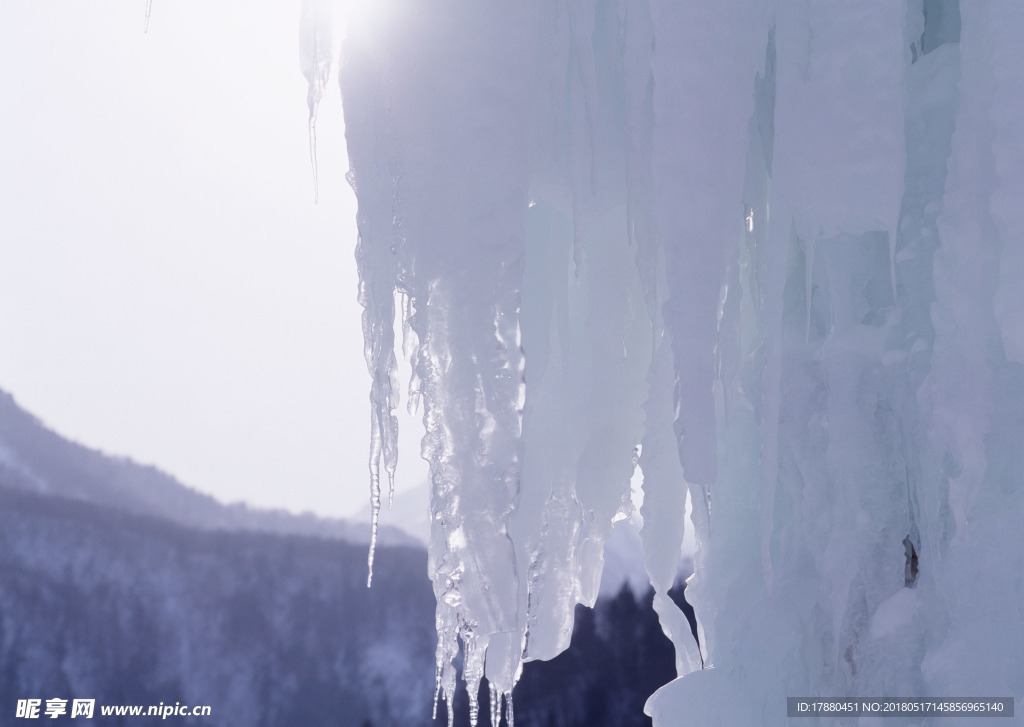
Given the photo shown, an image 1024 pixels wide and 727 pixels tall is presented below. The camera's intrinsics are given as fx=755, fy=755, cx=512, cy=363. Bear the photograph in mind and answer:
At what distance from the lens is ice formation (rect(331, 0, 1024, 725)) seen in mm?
1032

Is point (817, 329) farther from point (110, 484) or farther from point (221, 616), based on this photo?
point (110, 484)

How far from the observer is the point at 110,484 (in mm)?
7930

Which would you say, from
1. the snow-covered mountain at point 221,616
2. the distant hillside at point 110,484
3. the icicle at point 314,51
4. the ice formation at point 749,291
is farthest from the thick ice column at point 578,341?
the distant hillside at point 110,484

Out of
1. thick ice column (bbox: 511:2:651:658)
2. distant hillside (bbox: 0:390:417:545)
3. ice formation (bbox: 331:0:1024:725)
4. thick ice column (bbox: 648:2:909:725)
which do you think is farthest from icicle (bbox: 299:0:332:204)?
distant hillside (bbox: 0:390:417:545)

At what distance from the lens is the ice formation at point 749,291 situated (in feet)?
→ 3.39

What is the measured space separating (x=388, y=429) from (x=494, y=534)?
1.05 ft

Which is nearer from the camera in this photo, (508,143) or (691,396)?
(691,396)

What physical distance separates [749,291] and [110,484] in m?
8.01

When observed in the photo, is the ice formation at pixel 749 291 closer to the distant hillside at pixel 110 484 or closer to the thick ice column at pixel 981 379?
the thick ice column at pixel 981 379

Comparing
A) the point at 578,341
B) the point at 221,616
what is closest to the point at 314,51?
the point at 578,341

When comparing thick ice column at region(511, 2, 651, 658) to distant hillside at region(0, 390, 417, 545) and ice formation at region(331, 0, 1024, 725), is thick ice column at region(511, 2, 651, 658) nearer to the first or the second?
ice formation at region(331, 0, 1024, 725)

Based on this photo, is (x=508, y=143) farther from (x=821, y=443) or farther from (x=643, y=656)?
(x=643, y=656)

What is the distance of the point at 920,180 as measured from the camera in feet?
3.87

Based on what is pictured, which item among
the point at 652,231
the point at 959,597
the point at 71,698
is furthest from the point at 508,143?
the point at 71,698
